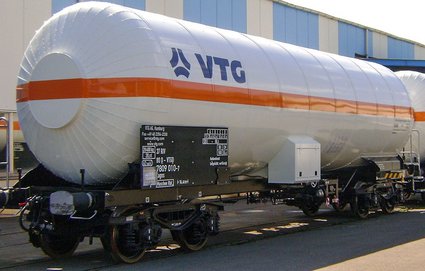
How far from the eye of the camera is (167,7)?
854 inches

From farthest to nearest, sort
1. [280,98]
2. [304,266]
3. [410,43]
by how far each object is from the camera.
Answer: [410,43] < [280,98] < [304,266]

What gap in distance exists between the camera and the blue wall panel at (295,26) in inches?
1092

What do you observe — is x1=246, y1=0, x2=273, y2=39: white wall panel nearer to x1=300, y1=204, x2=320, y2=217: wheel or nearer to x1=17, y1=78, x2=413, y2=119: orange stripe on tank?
x1=300, y1=204, x2=320, y2=217: wheel

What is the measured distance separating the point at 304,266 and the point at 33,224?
4078 mm

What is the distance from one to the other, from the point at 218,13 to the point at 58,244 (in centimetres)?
1648

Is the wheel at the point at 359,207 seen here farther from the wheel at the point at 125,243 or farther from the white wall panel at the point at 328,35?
the white wall panel at the point at 328,35

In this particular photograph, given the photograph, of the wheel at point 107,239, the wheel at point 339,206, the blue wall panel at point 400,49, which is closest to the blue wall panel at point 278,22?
the blue wall panel at point 400,49

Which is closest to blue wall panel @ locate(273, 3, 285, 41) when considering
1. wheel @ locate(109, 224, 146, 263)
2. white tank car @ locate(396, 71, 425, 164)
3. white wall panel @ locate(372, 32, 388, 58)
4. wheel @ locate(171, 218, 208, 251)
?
white wall panel @ locate(372, 32, 388, 58)

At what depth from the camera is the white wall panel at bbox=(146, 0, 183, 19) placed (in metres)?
21.0

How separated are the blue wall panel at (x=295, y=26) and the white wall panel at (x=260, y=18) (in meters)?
0.43

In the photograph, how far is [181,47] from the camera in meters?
Answer: 9.49

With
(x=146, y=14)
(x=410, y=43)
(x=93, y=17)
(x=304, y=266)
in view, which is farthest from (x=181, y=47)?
(x=410, y=43)

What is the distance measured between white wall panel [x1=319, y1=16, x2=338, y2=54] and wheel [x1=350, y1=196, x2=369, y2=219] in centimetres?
1646

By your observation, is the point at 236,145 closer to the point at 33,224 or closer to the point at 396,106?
the point at 33,224
